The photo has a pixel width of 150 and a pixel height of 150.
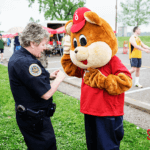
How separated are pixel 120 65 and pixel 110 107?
1.58ft

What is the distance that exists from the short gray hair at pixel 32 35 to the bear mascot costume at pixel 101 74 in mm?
372

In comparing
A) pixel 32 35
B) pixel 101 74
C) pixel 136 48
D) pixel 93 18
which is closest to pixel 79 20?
pixel 93 18

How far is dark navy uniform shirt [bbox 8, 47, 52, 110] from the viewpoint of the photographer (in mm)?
1582

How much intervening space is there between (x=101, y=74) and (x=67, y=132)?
5.92 ft

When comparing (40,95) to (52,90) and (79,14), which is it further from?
(79,14)

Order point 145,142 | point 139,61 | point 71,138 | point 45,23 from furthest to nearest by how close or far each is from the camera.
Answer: point 45,23 < point 139,61 < point 71,138 < point 145,142

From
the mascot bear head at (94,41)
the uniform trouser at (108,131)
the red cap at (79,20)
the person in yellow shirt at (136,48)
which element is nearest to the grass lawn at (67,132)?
the uniform trouser at (108,131)

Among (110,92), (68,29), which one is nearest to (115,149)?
(110,92)

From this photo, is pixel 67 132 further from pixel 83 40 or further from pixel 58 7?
pixel 58 7

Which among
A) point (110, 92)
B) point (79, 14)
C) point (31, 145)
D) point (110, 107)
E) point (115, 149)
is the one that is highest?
point (79, 14)

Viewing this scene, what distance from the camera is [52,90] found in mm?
1709

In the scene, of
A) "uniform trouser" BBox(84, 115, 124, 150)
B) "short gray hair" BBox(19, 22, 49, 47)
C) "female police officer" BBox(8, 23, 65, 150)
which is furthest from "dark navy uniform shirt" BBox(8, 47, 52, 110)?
"uniform trouser" BBox(84, 115, 124, 150)

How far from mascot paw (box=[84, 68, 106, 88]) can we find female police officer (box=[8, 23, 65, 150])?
0.32 m

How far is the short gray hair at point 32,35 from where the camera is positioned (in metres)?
1.72
